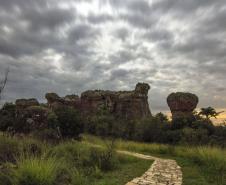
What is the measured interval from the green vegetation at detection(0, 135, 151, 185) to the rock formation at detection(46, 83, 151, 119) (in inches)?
2288

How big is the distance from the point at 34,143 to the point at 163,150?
430 inches

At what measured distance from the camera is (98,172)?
389 inches

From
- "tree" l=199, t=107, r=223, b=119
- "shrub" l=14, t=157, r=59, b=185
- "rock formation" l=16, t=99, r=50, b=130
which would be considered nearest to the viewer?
"shrub" l=14, t=157, r=59, b=185

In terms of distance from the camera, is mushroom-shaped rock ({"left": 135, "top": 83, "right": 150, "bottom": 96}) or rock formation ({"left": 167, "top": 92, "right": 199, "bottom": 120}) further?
mushroom-shaped rock ({"left": 135, "top": 83, "right": 150, "bottom": 96})

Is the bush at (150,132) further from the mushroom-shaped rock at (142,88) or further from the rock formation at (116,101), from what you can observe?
the mushroom-shaped rock at (142,88)

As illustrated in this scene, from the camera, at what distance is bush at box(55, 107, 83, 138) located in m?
23.7

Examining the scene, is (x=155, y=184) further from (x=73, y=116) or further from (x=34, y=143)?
(x=73, y=116)

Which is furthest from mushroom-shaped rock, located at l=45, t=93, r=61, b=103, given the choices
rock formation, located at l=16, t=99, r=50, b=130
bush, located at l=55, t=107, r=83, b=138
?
rock formation, located at l=16, t=99, r=50, b=130

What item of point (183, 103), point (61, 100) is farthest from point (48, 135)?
point (61, 100)

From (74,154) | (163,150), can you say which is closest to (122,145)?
(163,150)

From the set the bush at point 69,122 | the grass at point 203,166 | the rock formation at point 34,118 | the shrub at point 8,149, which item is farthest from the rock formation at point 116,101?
the shrub at point 8,149

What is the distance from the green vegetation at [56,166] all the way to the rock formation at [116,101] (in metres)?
58.1

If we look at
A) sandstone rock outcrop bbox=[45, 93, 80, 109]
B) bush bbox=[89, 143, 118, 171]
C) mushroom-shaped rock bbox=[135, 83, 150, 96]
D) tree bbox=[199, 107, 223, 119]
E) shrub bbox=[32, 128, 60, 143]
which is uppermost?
mushroom-shaped rock bbox=[135, 83, 150, 96]

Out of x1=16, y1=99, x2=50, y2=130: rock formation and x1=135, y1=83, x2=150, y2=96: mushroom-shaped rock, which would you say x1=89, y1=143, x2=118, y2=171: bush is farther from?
x1=135, y1=83, x2=150, y2=96: mushroom-shaped rock
